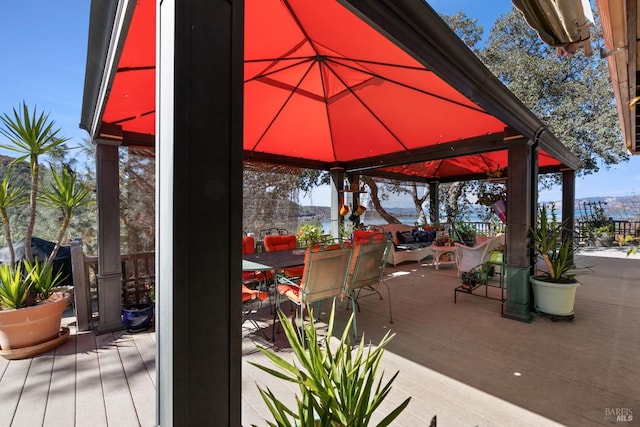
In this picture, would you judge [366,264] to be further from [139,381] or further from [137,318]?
[137,318]

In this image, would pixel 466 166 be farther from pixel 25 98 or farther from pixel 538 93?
pixel 25 98

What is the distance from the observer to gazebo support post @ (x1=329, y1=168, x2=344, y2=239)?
673 cm

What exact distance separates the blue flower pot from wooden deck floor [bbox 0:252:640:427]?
12 cm

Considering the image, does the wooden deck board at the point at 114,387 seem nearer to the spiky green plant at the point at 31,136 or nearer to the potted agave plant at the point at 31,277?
the potted agave plant at the point at 31,277

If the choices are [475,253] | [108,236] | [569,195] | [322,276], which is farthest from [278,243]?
[569,195]

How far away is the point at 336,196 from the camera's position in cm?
675

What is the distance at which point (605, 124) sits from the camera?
9.95m

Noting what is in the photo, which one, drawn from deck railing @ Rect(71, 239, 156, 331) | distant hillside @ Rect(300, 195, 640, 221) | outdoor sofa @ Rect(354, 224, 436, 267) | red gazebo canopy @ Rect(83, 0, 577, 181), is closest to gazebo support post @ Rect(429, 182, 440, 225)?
outdoor sofa @ Rect(354, 224, 436, 267)

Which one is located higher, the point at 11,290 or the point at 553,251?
the point at 553,251

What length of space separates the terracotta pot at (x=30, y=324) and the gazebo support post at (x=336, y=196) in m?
4.90

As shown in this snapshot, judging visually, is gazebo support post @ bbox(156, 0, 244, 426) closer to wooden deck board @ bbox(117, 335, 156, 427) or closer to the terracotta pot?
wooden deck board @ bbox(117, 335, 156, 427)

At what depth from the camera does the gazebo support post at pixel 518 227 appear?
12.4ft

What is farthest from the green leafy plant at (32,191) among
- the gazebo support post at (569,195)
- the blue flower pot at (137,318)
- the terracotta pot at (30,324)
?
the gazebo support post at (569,195)

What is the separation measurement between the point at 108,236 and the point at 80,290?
2.32 ft
